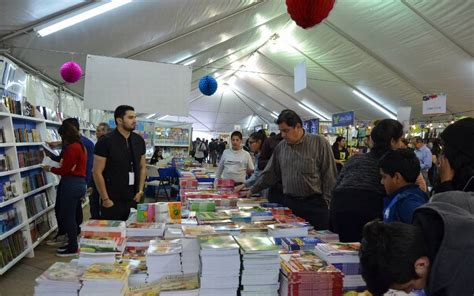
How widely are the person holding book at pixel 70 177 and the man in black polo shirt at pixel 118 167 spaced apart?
122cm

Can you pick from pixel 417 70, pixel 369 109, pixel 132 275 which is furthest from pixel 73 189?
pixel 369 109

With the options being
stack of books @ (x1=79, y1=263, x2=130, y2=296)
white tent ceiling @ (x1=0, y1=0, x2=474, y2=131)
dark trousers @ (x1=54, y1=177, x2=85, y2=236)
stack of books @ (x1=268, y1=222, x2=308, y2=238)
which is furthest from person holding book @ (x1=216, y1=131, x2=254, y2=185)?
stack of books @ (x1=79, y1=263, x2=130, y2=296)

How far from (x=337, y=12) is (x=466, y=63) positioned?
3348 mm

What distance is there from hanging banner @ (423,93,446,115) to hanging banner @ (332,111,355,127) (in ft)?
8.08

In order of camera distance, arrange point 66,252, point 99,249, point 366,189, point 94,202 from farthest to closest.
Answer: point 94,202 → point 66,252 → point 366,189 → point 99,249

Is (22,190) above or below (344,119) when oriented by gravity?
below

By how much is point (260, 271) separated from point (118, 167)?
194cm

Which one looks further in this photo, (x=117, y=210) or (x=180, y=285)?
(x=117, y=210)

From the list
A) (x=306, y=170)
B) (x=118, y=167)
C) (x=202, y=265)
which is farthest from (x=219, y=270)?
(x=118, y=167)

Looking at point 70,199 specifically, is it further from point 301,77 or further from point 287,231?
point 301,77

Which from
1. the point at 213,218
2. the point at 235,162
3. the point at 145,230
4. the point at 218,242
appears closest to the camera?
the point at 218,242

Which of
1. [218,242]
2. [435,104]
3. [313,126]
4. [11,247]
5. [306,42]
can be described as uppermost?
[306,42]

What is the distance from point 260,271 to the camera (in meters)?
1.43

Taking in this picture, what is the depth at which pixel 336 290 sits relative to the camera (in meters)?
1.42
